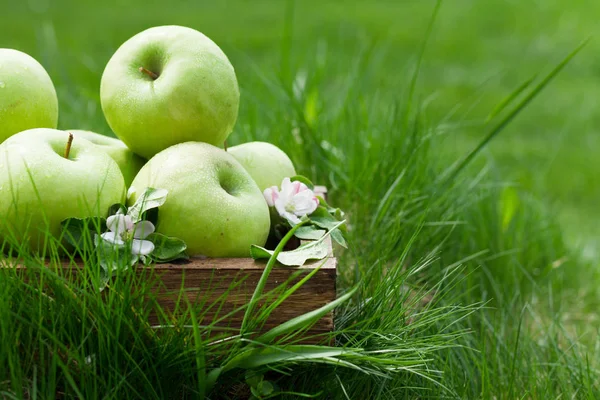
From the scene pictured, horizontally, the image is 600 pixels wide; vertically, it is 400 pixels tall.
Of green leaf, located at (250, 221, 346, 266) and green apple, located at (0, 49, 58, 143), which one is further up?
green apple, located at (0, 49, 58, 143)

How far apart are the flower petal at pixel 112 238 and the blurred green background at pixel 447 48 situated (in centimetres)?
172

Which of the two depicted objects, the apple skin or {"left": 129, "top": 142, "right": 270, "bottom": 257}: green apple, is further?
the apple skin

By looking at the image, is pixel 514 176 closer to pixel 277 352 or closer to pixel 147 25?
pixel 277 352

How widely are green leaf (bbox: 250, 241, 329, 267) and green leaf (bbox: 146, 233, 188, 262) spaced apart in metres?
0.12

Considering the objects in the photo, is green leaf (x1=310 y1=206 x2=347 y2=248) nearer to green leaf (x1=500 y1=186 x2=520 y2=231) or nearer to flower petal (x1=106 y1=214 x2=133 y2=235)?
flower petal (x1=106 y1=214 x2=133 y2=235)

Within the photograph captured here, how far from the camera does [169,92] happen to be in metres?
1.52

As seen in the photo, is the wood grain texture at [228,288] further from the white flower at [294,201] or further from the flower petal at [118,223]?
the white flower at [294,201]

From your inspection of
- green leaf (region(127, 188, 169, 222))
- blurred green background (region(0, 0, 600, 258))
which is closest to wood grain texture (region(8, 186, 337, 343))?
green leaf (region(127, 188, 169, 222))

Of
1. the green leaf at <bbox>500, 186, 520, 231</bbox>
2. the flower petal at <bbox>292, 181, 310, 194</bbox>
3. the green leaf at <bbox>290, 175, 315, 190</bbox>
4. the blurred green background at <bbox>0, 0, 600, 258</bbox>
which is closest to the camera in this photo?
the flower petal at <bbox>292, 181, 310, 194</bbox>

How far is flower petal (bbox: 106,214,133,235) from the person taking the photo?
1.35 m

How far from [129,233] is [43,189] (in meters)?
0.16

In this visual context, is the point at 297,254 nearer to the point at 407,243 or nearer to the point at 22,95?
the point at 407,243

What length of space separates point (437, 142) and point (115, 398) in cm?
176

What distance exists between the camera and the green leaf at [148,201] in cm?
137
